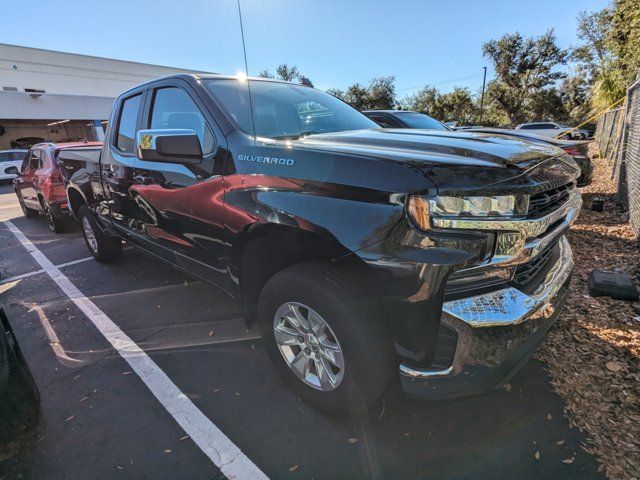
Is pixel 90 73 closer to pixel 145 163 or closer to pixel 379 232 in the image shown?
pixel 145 163

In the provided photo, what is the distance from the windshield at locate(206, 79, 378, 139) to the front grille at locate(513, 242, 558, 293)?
166 centimetres

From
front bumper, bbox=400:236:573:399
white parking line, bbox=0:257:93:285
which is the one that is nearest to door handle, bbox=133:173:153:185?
front bumper, bbox=400:236:573:399

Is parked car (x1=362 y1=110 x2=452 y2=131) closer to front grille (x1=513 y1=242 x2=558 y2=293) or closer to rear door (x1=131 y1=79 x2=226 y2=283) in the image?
rear door (x1=131 y1=79 x2=226 y2=283)

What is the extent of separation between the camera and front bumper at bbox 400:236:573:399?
172 cm

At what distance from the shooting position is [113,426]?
A: 2.40 metres

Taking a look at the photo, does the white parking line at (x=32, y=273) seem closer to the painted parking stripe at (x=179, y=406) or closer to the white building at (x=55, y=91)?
the painted parking stripe at (x=179, y=406)

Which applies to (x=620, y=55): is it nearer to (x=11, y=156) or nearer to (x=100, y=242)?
(x=100, y=242)

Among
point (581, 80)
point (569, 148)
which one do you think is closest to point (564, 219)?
point (569, 148)

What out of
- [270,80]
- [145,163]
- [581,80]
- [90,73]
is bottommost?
[145,163]

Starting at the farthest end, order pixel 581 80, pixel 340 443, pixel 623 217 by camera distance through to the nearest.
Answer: pixel 581 80 < pixel 623 217 < pixel 340 443

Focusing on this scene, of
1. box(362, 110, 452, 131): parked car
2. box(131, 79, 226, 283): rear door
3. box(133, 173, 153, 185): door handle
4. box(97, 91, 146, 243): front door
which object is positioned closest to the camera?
box(131, 79, 226, 283): rear door

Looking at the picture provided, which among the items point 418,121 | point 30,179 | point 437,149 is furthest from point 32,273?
point 418,121

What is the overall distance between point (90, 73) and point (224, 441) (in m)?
45.2

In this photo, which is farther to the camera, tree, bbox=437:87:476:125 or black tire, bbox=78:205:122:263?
tree, bbox=437:87:476:125
